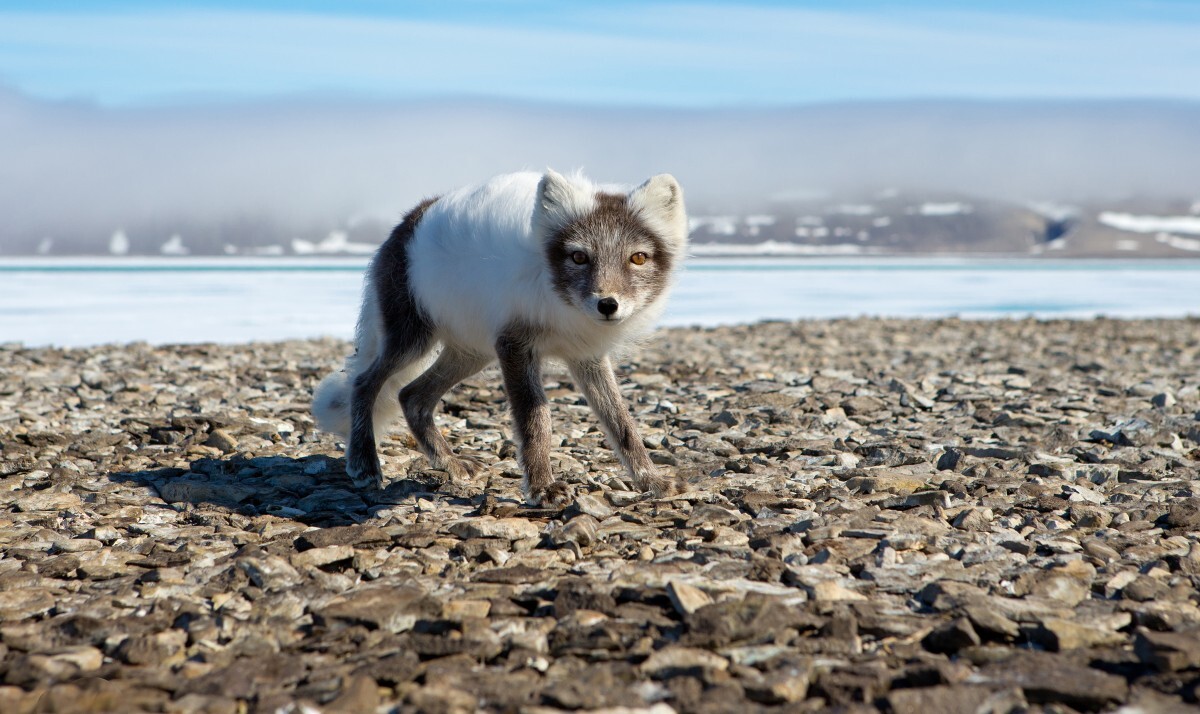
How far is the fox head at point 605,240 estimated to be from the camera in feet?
14.9

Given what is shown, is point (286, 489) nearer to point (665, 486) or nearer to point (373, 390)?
point (373, 390)

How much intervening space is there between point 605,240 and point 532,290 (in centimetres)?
41

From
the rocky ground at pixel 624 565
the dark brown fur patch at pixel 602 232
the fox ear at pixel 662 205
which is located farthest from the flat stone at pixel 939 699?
the fox ear at pixel 662 205

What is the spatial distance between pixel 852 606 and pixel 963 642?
37cm

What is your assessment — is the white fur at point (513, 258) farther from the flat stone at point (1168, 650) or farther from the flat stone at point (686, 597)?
the flat stone at point (1168, 650)

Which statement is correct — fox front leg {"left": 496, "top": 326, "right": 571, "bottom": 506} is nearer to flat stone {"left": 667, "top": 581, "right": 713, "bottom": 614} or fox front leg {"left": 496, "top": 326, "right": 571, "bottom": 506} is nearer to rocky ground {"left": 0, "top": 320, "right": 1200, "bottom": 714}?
rocky ground {"left": 0, "top": 320, "right": 1200, "bottom": 714}

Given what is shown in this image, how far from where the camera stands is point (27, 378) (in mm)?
8406

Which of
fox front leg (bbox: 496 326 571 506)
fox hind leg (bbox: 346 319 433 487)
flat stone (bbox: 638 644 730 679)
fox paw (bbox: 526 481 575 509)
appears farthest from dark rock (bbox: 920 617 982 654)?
fox hind leg (bbox: 346 319 433 487)

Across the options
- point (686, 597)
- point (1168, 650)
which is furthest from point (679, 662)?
point (1168, 650)

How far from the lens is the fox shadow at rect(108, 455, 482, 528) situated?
4621 millimetres

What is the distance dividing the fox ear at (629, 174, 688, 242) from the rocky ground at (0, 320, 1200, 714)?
1266 mm

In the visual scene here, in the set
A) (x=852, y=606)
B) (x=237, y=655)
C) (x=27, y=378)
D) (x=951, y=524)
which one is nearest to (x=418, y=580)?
(x=237, y=655)

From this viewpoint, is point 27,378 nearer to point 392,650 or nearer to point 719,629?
point 392,650

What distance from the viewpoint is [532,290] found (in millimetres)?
4699
